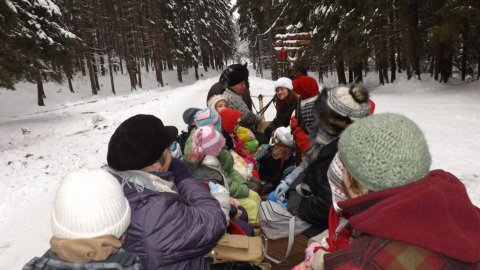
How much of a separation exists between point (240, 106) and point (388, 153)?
4.41 metres

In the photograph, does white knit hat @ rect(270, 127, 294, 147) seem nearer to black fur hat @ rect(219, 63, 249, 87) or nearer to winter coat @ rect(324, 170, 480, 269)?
black fur hat @ rect(219, 63, 249, 87)

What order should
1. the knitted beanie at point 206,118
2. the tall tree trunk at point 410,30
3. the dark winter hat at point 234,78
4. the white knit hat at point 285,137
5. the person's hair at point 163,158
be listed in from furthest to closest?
the tall tree trunk at point 410,30, the dark winter hat at point 234,78, the white knit hat at point 285,137, the knitted beanie at point 206,118, the person's hair at point 163,158

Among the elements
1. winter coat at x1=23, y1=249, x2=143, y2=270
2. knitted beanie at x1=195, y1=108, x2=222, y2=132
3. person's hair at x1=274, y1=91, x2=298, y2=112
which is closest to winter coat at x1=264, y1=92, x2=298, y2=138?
person's hair at x1=274, y1=91, x2=298, y2=112

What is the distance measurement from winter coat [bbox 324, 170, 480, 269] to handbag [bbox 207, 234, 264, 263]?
4.10 feet

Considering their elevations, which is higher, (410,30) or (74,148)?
(410,30)

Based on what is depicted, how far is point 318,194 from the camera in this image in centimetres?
265

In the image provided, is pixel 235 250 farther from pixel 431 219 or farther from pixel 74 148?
pixel 74 148

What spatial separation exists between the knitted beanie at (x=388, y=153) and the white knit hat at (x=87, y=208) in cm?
116

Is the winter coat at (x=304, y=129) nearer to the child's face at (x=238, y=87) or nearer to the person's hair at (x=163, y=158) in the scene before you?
the child's face at (x=238, y=87)

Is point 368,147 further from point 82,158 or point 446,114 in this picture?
point 446,114

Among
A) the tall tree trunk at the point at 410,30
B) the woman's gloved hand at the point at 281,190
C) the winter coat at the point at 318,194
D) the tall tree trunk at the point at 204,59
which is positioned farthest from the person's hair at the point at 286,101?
the tall tree trunk at the point at 204,59

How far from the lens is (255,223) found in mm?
3336

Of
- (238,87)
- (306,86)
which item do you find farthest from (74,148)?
(306,86)

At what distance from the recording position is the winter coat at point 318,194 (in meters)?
2.57
